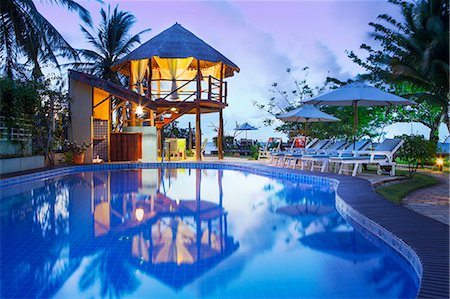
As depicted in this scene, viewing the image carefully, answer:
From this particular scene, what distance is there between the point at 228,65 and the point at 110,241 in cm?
1318

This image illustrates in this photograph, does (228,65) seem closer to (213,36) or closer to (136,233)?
(213,36)

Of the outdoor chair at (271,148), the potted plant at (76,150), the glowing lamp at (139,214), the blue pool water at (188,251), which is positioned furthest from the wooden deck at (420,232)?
the outdoor chair at (271,148)

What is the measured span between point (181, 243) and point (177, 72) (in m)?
14.9

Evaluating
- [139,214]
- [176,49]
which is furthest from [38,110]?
[139,214]

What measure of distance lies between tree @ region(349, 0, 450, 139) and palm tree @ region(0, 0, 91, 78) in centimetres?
1082

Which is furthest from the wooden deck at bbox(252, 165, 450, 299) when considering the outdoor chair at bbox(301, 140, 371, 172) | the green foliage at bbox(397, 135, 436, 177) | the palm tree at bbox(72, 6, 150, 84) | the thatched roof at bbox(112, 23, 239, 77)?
the palm tree at bbox(72, 6, 150, 84)

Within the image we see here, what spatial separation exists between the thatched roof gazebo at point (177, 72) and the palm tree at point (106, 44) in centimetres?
338

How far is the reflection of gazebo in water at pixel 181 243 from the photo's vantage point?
356cm

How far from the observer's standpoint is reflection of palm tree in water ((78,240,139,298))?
3156 mm

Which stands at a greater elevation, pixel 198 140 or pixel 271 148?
pixel 198 140

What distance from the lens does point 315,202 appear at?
7285 mm

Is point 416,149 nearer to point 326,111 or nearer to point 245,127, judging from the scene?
point 326,111

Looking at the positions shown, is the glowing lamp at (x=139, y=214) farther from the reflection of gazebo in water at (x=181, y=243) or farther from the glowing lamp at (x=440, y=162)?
the glowing lamp at (x=440, y=162)

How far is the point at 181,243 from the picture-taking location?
436 centimetres
